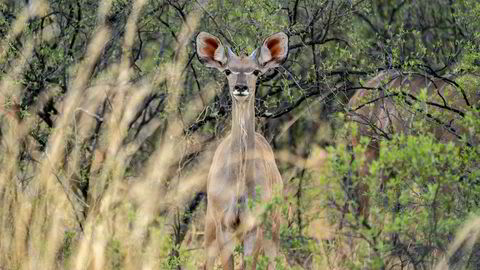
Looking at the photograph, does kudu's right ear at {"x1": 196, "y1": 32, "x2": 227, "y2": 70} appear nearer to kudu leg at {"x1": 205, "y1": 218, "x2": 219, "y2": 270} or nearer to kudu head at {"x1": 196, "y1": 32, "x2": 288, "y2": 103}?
kudu head at {"x1": 196, "y1": 32, "x2": 288, "y2": 103}

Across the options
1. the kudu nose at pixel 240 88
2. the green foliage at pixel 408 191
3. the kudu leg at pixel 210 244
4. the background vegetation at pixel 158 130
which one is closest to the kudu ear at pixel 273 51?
the background vegetation at pixel 158 130

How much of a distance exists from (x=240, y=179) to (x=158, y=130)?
12.7 feet

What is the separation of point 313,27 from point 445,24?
147 inches

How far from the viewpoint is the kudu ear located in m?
7.25

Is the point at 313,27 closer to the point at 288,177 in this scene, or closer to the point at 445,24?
the point at 288,177

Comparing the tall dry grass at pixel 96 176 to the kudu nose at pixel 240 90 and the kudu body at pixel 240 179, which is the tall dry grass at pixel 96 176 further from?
the kudu nose at pixel 240 90

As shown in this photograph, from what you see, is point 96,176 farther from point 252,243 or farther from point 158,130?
point 158,130

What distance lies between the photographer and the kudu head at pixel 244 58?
6.99 meters

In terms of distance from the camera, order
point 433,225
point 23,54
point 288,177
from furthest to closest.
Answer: point 288,177
point 23,54
point 433,225

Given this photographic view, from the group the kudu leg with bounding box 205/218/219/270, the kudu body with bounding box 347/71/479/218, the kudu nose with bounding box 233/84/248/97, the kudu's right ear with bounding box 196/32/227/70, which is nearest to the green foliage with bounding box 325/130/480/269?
the kudu body with bounding box 347/71/479/218

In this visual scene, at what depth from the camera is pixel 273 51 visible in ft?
24.1

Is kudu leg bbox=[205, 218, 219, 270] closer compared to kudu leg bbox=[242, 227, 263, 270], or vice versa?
kudu leg bbox=[242, 227, 263, 270]

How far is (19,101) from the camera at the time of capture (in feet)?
26.5

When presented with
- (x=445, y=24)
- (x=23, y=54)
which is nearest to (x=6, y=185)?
(x=23, y=54)
